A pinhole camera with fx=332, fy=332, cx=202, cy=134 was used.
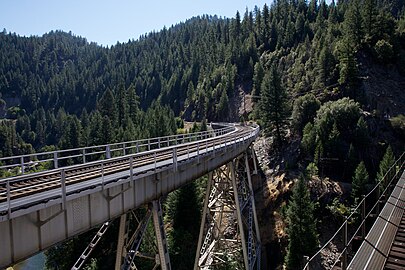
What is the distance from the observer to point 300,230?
107 feet

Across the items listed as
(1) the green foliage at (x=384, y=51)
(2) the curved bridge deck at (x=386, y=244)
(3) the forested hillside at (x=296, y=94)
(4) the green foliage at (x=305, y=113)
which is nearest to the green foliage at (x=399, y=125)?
(3) the forested hillside at (x=296, y=94)

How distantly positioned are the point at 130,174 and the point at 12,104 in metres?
215

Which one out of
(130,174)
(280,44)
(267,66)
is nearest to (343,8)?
(280,44)

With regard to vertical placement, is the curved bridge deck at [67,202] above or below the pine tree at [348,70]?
below

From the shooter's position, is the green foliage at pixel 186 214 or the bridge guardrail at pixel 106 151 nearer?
the bridge guardrail at pixel 106 151

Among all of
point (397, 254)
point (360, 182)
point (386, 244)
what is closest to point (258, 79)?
point (360, 182)

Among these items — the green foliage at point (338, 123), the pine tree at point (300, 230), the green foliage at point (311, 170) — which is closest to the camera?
the pine tree at point (300, 230)

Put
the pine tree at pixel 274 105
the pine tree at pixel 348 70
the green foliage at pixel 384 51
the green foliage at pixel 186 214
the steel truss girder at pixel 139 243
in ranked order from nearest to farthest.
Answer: the steel truss girder at pixel 139 243, the green foliage at pixel 186 214, the pine tree at pixel 274 105, the pine tree at pixel 348 70, the green foliage at pixel 384 51

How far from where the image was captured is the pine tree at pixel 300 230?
31922mm

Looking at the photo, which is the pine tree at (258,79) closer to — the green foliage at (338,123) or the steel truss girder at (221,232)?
the green foliage at (338,123)

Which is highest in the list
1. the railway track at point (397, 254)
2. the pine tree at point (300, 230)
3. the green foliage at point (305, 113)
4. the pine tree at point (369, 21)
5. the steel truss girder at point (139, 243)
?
the pine tree at point (369, 21)

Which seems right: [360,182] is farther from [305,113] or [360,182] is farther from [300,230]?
[305,113]

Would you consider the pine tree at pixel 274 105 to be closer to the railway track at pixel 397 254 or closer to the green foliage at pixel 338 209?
the green foliage at pixel 338 209

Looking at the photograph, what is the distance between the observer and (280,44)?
10031 centimetres
